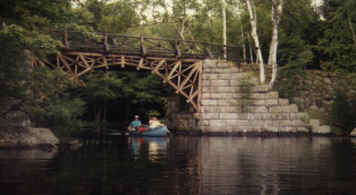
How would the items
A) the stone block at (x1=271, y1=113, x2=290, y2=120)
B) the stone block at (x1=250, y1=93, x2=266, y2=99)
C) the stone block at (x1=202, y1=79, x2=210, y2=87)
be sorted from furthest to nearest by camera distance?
the stone block at (x1=202, y1=79, x2=210, y2=87) → the stone block at (x1=250, y1=93, x2=266, y2=99) → the stone block at (x1=271, y1=113, x2=290, y2=120)

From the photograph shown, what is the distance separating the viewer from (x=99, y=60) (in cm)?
2548

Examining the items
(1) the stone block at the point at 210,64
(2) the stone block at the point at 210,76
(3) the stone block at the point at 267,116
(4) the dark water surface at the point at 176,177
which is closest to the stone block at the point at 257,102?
(3) the stone block at the point at 267,116

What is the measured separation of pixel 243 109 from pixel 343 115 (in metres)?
5.74

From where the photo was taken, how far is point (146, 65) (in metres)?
28.0

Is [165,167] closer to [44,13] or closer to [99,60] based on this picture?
[44,13]

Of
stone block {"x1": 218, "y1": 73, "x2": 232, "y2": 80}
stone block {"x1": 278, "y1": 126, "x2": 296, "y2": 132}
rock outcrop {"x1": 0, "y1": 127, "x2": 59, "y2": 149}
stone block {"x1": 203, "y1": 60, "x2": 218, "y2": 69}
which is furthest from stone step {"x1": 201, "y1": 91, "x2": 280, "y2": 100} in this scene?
rock outcrop {"x1": 0, "y1": 127, "x2": 59, "y2": 149}

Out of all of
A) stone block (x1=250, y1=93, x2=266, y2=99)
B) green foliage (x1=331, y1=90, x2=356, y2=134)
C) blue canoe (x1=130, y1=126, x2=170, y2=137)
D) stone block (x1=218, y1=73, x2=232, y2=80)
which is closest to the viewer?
blue canoe (x1=130, y1=126, x2=170, y2=137)

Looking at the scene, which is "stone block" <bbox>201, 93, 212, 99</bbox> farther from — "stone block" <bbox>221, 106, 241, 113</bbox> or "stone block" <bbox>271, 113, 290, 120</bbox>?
"stone block" <bbox>271, 113, 290, 120</bbox>

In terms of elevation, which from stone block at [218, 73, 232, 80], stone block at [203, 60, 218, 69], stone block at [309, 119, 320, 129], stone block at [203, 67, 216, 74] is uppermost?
stone block at [203, 60, 218, 69]

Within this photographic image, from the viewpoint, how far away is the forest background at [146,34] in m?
13.9

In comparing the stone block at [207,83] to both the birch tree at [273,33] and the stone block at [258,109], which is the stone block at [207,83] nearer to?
the stone block at [258,109]

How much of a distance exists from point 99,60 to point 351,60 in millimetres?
18467

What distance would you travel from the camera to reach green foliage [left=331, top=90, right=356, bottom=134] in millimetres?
26297

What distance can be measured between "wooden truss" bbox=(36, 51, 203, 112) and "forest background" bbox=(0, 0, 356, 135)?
135cm
